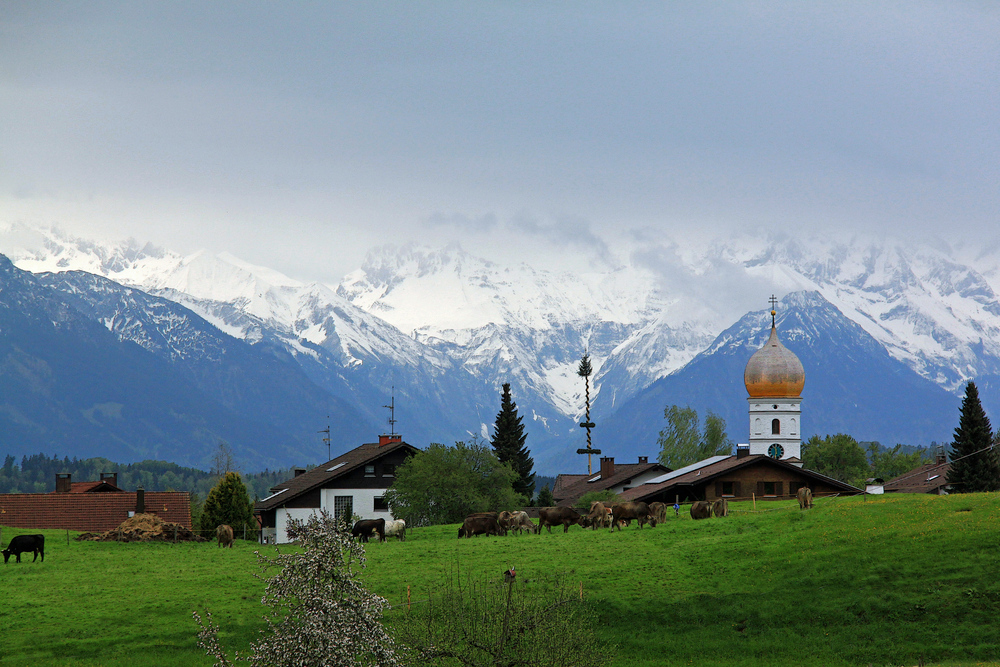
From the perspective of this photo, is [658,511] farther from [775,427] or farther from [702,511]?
[775,427]

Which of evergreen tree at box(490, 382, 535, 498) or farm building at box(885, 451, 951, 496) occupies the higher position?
evergreen tree at box(490, 382, 535, 498)

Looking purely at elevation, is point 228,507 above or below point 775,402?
below

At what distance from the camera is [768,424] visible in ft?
407

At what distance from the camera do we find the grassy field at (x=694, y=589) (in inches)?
1714

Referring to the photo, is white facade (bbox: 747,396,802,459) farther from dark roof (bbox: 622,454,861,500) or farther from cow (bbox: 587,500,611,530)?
cow (bbox: 587,500,611,530)

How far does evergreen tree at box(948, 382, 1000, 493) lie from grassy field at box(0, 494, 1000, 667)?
4111 centimetres

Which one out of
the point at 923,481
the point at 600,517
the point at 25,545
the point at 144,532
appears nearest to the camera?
the point at 25,545

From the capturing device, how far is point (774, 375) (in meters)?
125

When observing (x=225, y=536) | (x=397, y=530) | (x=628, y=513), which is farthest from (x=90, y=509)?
(x=628, y=513)

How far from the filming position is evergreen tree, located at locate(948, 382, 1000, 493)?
98000 millimetres

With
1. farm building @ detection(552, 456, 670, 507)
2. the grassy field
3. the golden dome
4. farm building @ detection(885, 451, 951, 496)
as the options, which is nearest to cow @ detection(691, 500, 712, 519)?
the grassy field

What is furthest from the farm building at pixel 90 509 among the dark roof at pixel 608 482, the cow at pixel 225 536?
the dark roof at pixel 608 482

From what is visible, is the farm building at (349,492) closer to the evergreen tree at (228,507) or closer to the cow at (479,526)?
the evergreen tree at (228,507)

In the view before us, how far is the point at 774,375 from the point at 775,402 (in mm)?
2921
